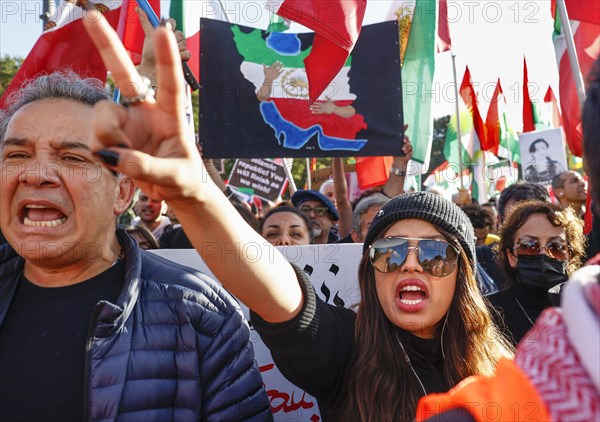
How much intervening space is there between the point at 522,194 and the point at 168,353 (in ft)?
10.9

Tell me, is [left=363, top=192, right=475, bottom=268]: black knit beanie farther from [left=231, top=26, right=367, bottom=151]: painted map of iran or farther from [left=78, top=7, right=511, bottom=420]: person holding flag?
[left=231, top=26, right=367, bottom=151]: painted map of iran

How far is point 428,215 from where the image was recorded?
2244mm

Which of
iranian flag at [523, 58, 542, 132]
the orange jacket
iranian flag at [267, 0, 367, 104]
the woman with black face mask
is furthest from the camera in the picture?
iranian flag at [523, 58, 542, 132]

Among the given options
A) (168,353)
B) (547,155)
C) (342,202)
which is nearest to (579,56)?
(342,202)

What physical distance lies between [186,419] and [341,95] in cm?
368

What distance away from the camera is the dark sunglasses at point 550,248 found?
→ 10.6 feet

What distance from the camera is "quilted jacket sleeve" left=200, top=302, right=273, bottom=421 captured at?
1935 mm

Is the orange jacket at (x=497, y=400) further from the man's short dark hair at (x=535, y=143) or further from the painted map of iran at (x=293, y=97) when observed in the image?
the man's short dark hair at (x=535, y=143)

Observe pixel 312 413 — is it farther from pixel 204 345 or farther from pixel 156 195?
pixel 156 195

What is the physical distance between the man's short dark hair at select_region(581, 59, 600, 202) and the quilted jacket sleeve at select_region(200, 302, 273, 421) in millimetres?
1290

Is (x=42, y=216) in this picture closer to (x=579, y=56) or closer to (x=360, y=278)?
(x=360, y=278)

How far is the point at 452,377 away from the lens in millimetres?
2084

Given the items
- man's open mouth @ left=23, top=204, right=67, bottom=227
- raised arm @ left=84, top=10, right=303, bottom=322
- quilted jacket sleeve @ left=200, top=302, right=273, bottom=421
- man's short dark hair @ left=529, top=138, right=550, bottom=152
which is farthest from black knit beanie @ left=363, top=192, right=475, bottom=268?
man's short dark hair @ left=529, top=138, right=550, bottom=152

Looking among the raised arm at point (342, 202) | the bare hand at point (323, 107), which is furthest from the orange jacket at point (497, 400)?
the raised arm at point (342, 202)
